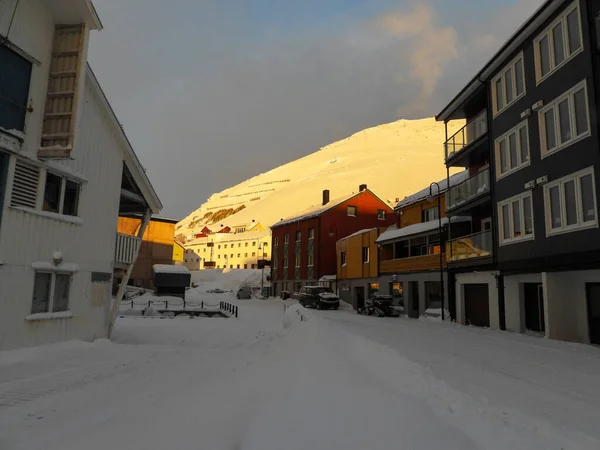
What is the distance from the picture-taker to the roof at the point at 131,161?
539 inches

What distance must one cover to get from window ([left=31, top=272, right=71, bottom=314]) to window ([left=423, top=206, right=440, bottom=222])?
82.8ft

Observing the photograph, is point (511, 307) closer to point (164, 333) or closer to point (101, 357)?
point (164, 333)

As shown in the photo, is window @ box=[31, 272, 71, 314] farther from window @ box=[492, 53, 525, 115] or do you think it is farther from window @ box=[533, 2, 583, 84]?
window @ box=[492, 53, 525, 115]

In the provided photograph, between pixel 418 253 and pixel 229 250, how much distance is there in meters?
82.6

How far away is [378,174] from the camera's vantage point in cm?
16975

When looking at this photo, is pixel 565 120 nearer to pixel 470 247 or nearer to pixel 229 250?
pixel 470 247

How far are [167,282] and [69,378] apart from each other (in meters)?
29.9

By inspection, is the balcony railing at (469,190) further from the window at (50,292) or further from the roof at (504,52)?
the window at (50,292)

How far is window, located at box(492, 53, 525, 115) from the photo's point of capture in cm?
1911

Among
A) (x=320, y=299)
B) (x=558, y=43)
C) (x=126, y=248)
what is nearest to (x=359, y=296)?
(x=320, y=299)

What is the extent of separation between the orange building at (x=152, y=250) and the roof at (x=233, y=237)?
1662 inches

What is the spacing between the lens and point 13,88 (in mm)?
10625

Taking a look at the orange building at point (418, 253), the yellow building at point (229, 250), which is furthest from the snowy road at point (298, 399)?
the yellow building at point (229, 250)

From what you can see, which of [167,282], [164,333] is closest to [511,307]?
[164,333]
